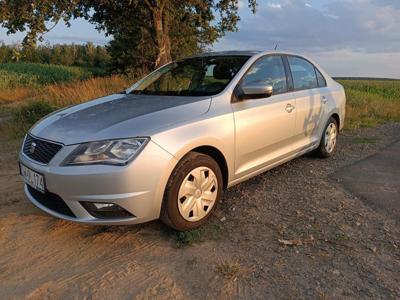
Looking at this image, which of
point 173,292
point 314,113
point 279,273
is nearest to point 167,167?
point 173,292

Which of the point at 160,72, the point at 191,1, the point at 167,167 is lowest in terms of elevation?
the point at 167,167

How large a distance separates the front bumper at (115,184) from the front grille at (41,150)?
0.07 meters

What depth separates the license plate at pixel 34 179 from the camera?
10.5ft

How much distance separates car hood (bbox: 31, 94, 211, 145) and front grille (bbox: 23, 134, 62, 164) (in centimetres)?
5

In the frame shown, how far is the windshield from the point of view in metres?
4.09

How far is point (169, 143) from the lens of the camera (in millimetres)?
3117

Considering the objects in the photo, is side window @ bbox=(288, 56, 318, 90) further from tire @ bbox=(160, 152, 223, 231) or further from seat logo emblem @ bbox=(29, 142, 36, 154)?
seat logo emblem @ bbox=(29, 142, 36, 154)

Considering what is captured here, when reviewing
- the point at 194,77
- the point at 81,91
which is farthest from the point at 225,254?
the point at 81,91

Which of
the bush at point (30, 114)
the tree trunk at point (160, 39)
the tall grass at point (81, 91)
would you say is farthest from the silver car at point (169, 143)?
the tree trunk at point (160, 39)

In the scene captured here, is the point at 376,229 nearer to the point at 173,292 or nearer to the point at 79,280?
the point at 173,292

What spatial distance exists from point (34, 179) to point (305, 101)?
130 inches

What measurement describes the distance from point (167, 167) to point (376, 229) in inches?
77.4

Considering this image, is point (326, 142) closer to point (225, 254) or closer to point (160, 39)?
point (225, 254)

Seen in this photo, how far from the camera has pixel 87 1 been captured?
12.8 meters
